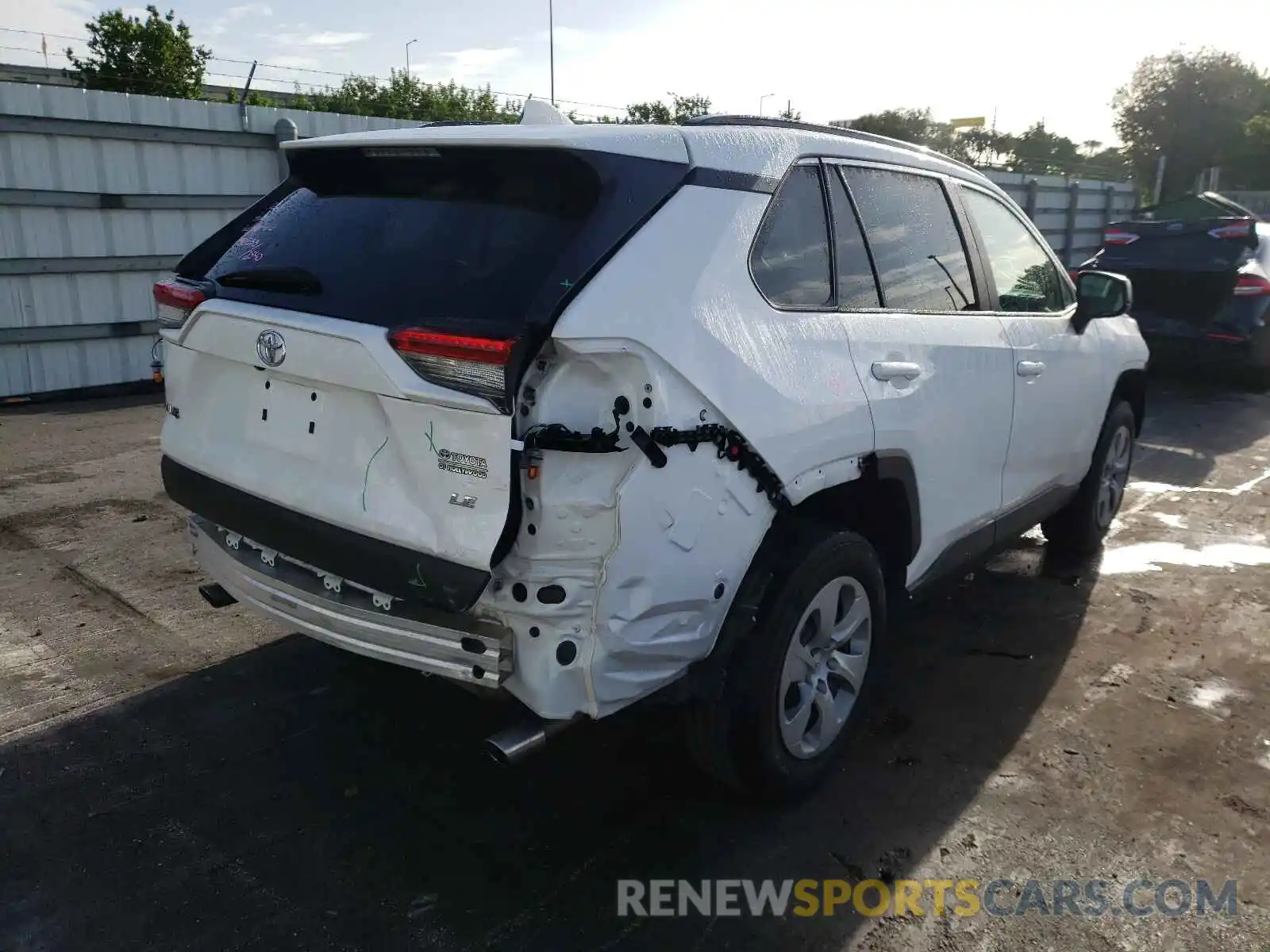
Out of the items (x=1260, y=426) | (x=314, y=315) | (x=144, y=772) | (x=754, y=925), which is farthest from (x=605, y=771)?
(x=1260, y=426)

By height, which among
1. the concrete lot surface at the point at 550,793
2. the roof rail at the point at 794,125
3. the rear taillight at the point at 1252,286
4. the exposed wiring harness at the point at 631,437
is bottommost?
the concrete lot surface at the point at 550,793

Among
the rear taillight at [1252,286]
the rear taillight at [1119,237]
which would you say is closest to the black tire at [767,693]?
the rear taillight at [1252,286]

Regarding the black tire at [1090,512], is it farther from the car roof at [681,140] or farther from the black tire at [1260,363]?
the black tire at [1260,363]

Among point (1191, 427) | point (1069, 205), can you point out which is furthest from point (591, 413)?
point (1069, 205)

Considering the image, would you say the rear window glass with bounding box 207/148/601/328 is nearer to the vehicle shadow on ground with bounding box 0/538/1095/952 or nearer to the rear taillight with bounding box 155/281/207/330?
the rear taillight with bounding box 155/281/207/330

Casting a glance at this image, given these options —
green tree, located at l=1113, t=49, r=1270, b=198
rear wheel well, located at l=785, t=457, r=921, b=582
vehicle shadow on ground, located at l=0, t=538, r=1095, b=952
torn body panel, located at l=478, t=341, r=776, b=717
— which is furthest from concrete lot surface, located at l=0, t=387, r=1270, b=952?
green tree, located at l=1113, t=49, r=1270, b=198

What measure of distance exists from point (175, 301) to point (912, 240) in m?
2.43

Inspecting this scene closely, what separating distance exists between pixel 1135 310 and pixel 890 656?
271 inches

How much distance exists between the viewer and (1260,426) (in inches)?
332

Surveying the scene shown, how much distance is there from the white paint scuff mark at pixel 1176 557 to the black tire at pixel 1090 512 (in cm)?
14

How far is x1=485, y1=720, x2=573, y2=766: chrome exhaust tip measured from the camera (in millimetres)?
2402

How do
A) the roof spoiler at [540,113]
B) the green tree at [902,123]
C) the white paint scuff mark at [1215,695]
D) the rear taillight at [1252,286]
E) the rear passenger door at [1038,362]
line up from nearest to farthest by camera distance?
the roof spoiler at [540,113] < the white paint scuff mark at [1215,695] < the rear passenger door at [1038,362] < the rear taillight at [1252,286] < the green tree at [902,123]

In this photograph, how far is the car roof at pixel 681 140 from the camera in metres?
2.58

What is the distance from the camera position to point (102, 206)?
29.1 feet
